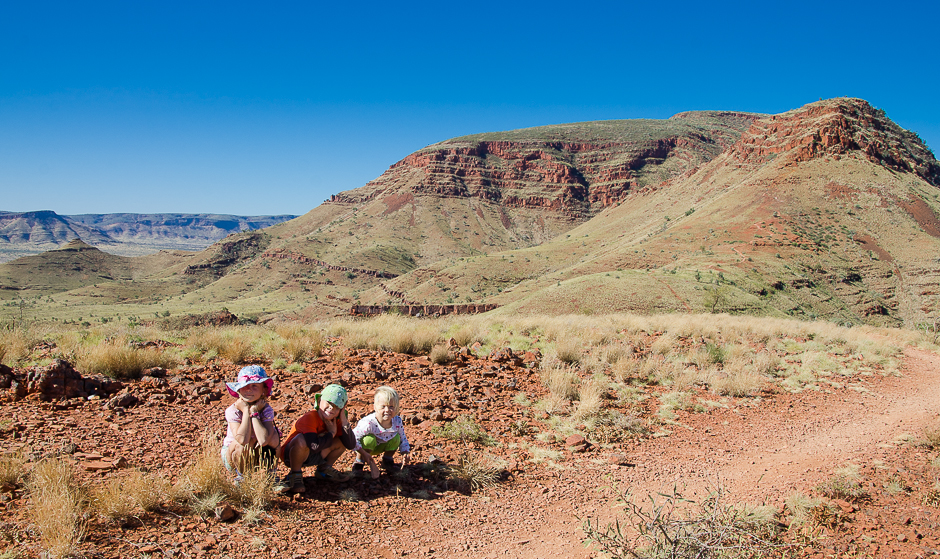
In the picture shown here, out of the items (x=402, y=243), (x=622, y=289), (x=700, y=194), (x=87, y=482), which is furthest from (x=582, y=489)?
(x=402, y=243)

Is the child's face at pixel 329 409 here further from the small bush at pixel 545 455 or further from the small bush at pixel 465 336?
the small bush at pixel 465 336

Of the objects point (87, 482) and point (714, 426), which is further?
point (714, 426)

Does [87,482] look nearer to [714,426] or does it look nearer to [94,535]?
[94,535]

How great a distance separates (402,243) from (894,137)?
2986 inches

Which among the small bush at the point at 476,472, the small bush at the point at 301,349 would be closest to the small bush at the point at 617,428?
the small bush at the point at 476,472

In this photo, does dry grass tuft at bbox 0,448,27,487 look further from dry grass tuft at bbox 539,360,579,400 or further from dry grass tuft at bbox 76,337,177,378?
dry grass tuft at bbox 539,360,579,400

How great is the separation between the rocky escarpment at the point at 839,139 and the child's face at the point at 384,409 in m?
62.9

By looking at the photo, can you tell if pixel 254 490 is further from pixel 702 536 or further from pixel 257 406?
pixel 702 536

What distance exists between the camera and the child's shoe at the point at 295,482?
4051mm

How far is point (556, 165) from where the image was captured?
12088cm

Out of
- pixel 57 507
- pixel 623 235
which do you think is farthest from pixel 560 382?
pixel 623 235

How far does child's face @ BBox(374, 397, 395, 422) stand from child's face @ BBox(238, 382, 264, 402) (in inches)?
42.4

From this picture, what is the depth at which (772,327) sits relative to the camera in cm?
1453

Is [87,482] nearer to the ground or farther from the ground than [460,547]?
farther from the ground
